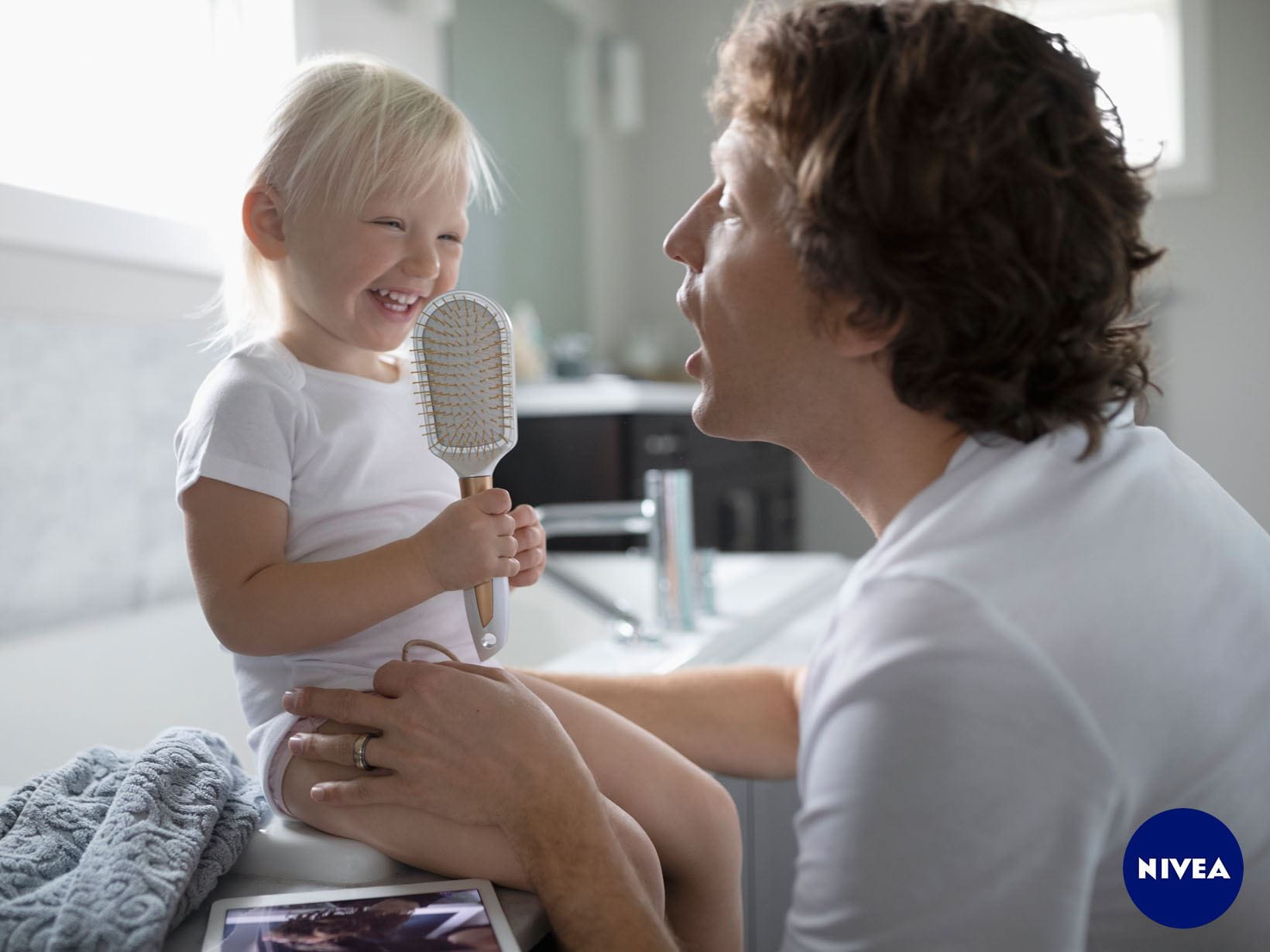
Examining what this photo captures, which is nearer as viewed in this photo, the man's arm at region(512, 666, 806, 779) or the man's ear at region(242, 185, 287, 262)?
the man's ear at region(242, 185, 287, 262)

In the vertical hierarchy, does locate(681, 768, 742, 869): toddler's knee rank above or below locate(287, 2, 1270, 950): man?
below

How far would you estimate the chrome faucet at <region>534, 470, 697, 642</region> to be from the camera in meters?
1.89

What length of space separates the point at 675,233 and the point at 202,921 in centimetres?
61

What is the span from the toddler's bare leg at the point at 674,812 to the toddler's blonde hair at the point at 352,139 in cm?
45

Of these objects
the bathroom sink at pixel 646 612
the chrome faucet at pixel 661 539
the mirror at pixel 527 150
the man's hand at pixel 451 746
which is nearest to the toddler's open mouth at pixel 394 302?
the man's hand at pixel 451 746

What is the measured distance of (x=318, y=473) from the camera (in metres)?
0.95

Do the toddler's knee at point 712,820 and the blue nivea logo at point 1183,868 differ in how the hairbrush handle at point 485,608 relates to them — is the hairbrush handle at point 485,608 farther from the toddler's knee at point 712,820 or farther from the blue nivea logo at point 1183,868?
the blue nivea logo at point 1183,868

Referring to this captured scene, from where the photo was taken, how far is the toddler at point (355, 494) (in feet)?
2.84

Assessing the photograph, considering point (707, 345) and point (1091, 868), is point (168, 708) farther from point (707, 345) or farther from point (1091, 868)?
point (1091, 868)

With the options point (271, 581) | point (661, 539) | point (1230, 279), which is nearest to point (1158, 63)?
point (1230, 279)

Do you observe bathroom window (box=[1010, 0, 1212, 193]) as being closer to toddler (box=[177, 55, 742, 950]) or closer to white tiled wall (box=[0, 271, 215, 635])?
white tiled wall (box=[0, 271, 215, 635])

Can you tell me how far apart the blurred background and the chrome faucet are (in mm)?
800

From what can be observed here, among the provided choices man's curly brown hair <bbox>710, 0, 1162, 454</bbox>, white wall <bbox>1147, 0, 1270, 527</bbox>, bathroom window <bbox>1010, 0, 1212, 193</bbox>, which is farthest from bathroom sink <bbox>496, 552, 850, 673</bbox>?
bathroom window <bbox>1010, 0, 1212, 193</bbox>

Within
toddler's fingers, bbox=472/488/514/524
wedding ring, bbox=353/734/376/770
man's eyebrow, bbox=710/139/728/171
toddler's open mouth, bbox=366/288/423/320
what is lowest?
wedding ring, bbox=353/734/376/770
